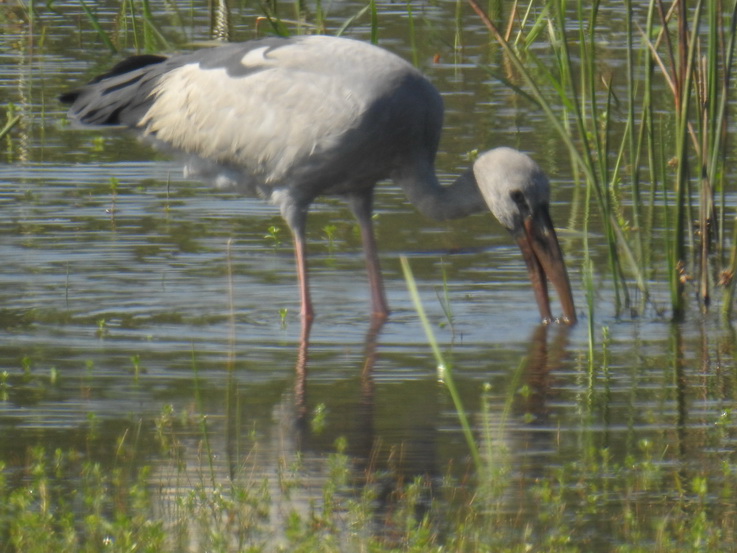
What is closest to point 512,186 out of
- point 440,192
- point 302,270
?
point 440,192

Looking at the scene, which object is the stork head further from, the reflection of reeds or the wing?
the wing

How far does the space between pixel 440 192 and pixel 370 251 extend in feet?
1.39

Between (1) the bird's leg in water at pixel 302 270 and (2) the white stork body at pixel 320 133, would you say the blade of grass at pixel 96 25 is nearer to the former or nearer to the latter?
(2) the white stork body at pixel 320 133

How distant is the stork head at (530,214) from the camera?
695cm

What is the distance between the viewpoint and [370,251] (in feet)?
24.2

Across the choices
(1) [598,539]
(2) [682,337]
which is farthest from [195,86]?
(1) [598,539]

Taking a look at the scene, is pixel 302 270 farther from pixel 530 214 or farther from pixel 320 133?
pixel 530 214

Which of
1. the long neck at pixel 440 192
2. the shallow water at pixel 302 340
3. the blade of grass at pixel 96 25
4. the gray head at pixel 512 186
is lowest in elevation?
the shallow water at pixel 302 340

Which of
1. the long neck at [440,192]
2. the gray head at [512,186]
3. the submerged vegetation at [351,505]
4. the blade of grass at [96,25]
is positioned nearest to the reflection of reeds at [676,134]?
the gray head at [512,186]

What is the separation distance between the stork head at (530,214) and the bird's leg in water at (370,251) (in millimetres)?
598

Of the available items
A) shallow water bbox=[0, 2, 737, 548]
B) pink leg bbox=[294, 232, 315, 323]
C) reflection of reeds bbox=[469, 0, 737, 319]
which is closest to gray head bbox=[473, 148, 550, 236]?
reflection of reeds bbox=[469, 0, 737, 319]

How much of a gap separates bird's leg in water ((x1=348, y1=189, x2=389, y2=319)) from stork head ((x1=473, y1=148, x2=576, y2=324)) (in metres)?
0.60

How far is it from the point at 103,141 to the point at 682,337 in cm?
502

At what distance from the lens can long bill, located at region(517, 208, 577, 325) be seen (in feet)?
22.8
